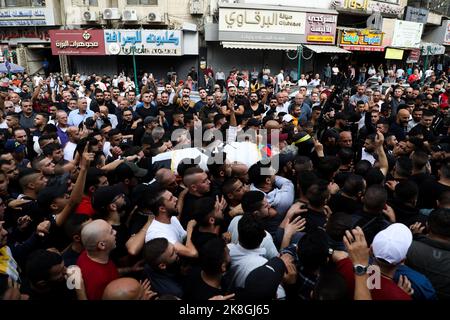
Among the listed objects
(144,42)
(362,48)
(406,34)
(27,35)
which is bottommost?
(362,48)

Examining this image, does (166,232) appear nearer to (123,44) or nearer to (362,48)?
(123,44)

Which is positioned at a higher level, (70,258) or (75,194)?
(75,194)

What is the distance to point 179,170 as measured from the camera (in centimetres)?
378

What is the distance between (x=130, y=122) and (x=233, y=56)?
14740 millimetres

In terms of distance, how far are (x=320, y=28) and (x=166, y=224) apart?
19808 millimetres

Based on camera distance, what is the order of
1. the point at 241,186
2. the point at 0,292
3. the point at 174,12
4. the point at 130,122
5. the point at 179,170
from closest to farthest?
the point at 0,292, the point at 241,186, the point at 179,170, the point at 130,122, the point at 174,12

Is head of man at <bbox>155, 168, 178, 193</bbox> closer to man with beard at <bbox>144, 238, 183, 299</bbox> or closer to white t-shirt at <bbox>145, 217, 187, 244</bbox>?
white t-shirt at <bbox>145, 217, 187, 244</bbox>

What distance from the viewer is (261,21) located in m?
18.2

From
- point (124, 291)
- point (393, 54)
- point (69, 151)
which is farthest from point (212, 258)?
point (393, 54)

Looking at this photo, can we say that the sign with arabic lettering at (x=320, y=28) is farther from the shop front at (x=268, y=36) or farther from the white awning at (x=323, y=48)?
the white awning at (x=323, y=48)

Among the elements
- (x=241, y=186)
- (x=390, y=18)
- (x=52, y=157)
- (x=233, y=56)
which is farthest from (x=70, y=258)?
(x=390, y=18)

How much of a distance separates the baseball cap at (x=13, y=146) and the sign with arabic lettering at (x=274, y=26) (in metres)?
14.8

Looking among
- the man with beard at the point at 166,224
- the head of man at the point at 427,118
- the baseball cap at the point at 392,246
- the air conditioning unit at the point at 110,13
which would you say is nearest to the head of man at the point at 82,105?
the man with beard at the point at 166,224
